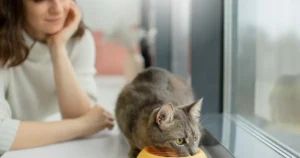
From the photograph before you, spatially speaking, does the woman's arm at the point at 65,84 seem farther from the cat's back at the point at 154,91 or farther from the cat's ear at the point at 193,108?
the cat's ear at the point at 193,108

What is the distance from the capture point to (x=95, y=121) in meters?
1.19

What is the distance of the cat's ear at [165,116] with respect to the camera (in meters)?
0.81

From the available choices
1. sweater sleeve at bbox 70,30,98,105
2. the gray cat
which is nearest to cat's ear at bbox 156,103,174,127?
the gray cat

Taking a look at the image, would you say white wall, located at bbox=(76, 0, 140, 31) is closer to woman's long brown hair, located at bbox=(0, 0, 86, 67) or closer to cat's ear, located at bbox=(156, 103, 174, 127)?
woman's long brown hair, located at bbox=(0, 0, 86, 67)

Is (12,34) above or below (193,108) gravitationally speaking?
above

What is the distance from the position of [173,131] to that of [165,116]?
0.13 ft

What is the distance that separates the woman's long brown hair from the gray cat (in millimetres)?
422

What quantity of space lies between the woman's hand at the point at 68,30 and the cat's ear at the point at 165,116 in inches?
24.8

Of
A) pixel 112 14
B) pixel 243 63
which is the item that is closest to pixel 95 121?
pixel 243 63

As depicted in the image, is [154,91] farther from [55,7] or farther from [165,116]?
[55,7]

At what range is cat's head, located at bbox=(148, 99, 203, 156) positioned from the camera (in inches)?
31.8

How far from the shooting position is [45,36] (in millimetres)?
1383

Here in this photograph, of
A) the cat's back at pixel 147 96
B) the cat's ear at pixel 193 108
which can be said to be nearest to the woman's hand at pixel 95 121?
the cat's back at pixel 147 96

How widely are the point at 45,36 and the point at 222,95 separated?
70cm
